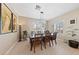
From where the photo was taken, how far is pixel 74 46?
4.00 meters

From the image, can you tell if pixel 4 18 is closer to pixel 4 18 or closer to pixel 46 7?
pixel 4 18

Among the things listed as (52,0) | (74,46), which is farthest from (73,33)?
(52,0)

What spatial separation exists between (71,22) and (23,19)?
3829 mm

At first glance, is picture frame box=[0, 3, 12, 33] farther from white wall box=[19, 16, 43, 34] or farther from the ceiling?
white wall box=[19, 16, 43, 34]

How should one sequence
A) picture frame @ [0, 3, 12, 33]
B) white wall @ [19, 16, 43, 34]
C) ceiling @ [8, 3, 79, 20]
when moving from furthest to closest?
white wall @ [19, 16, 43, 34] < ceiling @ [8, 3, 79, 20] < picture frame @ [0, 3, 12, 33]

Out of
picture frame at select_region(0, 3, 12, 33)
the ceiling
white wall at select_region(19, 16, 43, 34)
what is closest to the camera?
picture frame at select_region(0, 3, 12, 33)

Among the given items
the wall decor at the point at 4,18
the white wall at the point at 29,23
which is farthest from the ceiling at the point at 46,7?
the white wall at the point at 29,23

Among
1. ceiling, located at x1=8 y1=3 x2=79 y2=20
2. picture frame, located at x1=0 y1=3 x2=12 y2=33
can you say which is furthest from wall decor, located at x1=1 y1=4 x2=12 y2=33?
ceiling, located at x1=8 y1=3 x2=79 y2=20

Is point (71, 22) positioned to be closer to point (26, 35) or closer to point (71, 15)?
point (71, 15)

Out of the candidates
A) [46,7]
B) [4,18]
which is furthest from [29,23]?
[4,18]

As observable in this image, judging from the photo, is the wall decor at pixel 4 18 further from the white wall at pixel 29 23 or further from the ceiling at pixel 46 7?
the white wall at pixel 29 23

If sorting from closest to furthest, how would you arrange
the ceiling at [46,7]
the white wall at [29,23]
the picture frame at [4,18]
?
1. the picture frame at [4,18]
2. the ceiling at [46,7]
3. the white wall at [29,23]

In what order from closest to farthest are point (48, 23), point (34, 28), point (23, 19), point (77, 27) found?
point (77, 27)
point (23, 19)
point (34, 28)
point (48, 23)

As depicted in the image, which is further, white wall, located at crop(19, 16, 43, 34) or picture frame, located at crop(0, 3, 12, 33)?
white wall, located at crop(19, 16, 43, 34)
